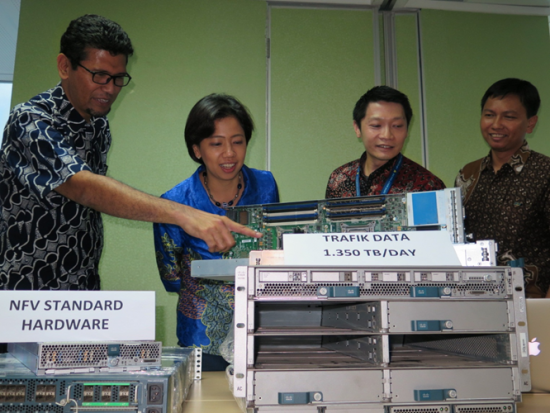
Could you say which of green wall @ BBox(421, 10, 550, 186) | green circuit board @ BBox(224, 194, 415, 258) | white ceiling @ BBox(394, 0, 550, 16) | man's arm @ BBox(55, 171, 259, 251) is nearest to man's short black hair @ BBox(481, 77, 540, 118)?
green wall @ BBox(421, 10, 550, 186)

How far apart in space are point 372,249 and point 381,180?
1.09m

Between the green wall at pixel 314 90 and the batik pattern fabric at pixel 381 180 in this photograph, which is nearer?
the batik pattern fabric at pixel 381 180

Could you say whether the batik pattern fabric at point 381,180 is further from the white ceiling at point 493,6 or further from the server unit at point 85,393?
the white ceiling at point 493,6

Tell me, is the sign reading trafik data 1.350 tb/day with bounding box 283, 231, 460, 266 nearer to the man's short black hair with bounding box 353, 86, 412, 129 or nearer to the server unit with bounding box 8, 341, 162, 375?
the server unit with bounding box 8, 341, 162, 375

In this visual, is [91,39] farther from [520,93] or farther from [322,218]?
[520,93]

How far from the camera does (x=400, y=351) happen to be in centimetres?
110

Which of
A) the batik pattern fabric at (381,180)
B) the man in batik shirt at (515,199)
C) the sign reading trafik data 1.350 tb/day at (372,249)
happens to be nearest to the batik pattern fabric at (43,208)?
the sign reading trafik data 1.350 tb/day at (372,249)

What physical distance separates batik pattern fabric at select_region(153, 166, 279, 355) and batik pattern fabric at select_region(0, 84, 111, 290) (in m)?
0.27

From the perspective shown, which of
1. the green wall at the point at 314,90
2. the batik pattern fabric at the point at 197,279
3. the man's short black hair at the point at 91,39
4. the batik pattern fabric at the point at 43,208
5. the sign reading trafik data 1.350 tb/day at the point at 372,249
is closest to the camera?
the sign reading trafik data 1.350 tb/day at the point at 372,249

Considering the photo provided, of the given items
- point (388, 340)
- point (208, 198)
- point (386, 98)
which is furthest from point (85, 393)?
point (386, 98)

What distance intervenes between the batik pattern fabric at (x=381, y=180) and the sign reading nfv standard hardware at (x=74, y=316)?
3.58ft

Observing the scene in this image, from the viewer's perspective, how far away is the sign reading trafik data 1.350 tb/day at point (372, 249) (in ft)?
3.19

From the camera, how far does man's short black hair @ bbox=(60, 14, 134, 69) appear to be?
192 cm

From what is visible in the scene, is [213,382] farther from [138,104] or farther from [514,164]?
[138,104]
